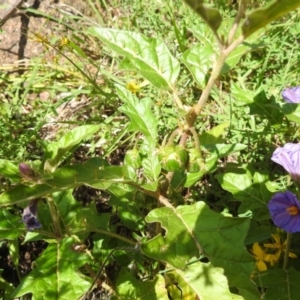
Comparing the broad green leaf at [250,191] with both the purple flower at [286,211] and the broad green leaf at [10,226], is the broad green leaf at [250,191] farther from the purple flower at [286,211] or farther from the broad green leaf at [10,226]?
the broad green leaf at [10,226]

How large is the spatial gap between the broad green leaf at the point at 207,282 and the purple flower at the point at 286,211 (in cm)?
25

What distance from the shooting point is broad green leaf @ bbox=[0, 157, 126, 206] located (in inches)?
47.3

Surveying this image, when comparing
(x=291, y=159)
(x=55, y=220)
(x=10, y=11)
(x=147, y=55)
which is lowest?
(x=291, y=159)

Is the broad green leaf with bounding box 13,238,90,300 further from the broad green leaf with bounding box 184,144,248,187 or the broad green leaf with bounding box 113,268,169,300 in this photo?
the broad green leaf with bounding box 184,144,248,187

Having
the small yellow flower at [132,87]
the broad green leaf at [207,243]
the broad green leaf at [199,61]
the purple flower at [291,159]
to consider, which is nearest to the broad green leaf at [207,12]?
the broad green leaf at [199,61]

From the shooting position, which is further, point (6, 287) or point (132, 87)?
point (132, 87)

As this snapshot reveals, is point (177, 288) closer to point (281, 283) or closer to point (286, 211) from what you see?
point (281, 283)

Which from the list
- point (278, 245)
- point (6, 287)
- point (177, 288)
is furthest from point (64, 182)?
point (6, 287)

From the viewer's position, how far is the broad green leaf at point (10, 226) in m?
1.60

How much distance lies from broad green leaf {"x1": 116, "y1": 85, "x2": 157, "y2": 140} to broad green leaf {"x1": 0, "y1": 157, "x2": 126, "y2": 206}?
222 millimetres

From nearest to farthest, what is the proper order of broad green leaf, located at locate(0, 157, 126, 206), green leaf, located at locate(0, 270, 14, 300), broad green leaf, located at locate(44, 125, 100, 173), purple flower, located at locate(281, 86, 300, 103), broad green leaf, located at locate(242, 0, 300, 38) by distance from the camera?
broad green leaf, located at locate(242, 0, 300, 38) → broad green leaf, located at locate(0, 157, 126, 206) → broad green leaf, located at locate(44, 125, 100, 173) → purple flower, located at locate(281, 86, 300, 103) → green leaf, located at locate(0, 270, 14, 300)

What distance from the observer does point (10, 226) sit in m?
1.62

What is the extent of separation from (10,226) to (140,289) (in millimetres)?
485

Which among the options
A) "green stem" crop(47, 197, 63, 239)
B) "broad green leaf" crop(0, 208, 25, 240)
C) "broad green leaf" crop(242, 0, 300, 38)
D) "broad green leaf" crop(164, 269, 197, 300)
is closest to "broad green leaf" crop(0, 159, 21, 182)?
"green stem" crop(47, 197, 63, 239)
